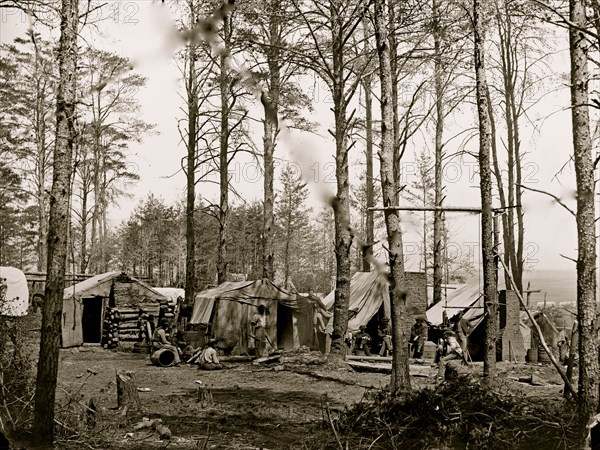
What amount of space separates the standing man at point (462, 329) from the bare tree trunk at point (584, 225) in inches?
427

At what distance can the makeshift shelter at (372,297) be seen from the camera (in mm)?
21375

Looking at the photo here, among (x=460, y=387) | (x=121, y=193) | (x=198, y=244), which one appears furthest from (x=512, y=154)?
(x=198, y=244)

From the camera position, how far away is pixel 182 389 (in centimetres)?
1370

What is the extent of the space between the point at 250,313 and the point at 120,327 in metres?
6.50

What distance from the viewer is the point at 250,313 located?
2039 cm

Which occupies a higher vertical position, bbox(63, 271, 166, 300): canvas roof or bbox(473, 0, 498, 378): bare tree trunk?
bbox(473, 0, 498, 378): bare tree trunk

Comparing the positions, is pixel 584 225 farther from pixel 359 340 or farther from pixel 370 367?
pixel 359 340

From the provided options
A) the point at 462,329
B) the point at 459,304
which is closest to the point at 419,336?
the point at 462,329

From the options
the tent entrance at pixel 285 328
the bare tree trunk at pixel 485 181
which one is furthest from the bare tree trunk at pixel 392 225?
the tent entrance at pixel 285 328

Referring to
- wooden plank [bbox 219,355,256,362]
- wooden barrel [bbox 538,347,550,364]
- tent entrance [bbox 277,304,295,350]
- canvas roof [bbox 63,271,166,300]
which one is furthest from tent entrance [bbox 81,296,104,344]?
wooden barrel [bbox 538,347,550,364]

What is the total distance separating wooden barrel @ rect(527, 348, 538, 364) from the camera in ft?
63.8

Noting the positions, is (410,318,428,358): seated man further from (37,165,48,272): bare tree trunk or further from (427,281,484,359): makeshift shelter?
(37,165,48,272): bare tree trunk

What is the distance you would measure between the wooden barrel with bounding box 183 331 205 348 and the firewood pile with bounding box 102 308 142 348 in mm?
3597

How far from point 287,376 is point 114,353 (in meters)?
8.50
